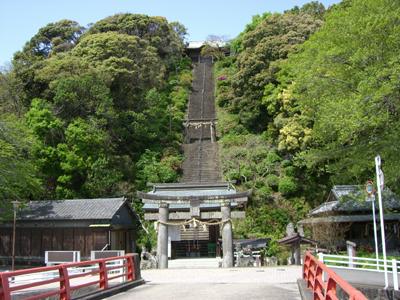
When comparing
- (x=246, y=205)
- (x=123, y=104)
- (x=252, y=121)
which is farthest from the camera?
(x=252, y=121)

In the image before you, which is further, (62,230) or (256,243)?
(62,230)

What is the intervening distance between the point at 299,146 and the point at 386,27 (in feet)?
53.0

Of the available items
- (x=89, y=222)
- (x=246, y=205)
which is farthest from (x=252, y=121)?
(x=89, y=222)

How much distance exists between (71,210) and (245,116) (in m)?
20.0

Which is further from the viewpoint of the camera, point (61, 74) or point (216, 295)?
point (61, 74)

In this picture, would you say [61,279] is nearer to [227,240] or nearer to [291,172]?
[227,240]

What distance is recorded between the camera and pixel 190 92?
51.2m

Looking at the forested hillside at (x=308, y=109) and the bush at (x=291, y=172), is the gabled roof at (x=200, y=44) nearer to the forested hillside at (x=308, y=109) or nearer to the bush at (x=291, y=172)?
the forested hillside at (x=308, y=109)

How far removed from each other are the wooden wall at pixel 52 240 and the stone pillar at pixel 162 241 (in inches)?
202

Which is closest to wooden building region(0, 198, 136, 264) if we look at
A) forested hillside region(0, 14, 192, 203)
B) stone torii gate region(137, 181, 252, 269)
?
forested hillside region(0, 14, 192, 203)

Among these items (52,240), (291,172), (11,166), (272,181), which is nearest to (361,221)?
(291,172)

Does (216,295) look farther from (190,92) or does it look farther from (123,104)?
(190,92)

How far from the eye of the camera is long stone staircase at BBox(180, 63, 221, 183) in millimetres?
32469

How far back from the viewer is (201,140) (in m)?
39.1
